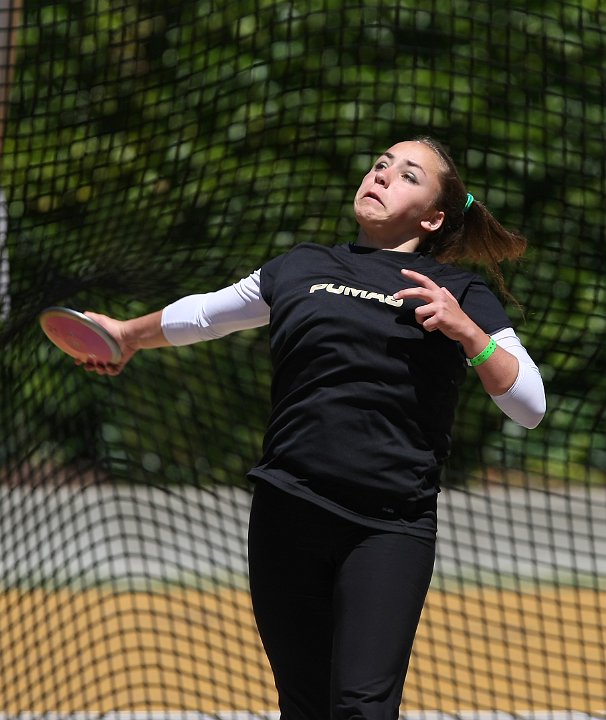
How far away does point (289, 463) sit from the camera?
7.93ft

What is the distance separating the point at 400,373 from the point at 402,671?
1.90 ft

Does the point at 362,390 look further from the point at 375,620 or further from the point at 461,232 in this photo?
the point at 461,232

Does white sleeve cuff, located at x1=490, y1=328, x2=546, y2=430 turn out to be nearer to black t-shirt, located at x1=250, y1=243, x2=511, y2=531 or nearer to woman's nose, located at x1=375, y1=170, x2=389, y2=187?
black t-shirt, located at x1=250, y1=243, x2=511, y2=531

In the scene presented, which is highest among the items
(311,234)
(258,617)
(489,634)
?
(258,617)

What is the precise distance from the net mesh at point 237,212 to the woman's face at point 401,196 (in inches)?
61.4

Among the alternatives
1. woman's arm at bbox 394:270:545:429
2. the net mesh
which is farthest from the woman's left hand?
the net mesh

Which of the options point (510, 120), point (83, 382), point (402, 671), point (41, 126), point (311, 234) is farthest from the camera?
point (83, 382)

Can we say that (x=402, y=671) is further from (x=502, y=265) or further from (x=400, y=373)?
(x=502, y=265)

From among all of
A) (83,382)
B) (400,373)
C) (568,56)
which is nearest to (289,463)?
(400,373)

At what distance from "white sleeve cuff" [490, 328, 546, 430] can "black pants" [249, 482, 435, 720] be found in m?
0.31

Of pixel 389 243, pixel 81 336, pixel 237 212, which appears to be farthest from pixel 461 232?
pixel 237 212

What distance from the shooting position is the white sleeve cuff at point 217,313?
8.68 ft

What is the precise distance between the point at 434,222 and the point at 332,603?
86 centimetres

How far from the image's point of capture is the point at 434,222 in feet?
8.75
